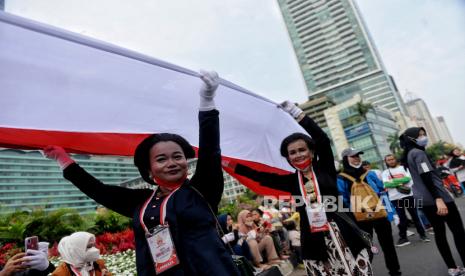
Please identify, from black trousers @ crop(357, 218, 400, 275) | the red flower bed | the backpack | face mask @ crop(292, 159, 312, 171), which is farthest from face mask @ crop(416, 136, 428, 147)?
the red flower bed

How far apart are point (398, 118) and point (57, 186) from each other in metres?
130

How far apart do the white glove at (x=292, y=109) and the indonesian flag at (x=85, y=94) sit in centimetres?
49

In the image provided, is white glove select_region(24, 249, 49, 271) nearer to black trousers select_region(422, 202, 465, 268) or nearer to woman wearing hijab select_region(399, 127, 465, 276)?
woman wearing hijab select_region(399, 127, 465, 276)

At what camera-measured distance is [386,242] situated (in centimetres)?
410

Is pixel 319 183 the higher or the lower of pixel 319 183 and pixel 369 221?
the higher

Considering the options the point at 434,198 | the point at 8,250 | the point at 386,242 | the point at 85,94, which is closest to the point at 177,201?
the point at 85,94

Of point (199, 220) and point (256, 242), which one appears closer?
point (199, 220)

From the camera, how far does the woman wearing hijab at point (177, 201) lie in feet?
4.80

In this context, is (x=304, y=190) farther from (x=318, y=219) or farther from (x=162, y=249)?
(x=162, y=249)

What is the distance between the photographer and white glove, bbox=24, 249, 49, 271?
2.01m

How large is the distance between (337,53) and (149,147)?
439 feet

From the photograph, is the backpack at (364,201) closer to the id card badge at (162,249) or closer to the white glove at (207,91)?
the white glove at (207,91)

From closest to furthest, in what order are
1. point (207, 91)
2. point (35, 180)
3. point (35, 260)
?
point (207, 91) < point (35, 260) < point (35, 180)

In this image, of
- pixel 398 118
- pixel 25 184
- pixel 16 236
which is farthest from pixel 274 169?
pixel 25 184
